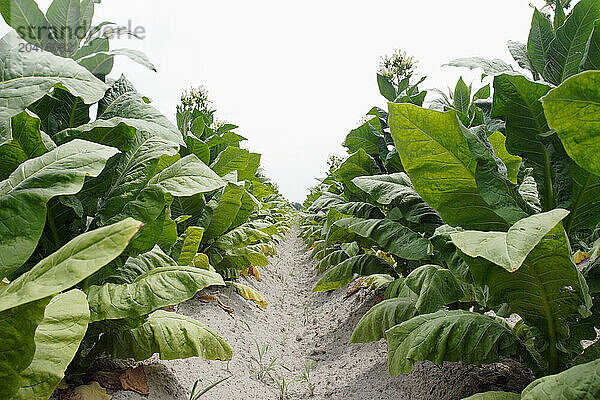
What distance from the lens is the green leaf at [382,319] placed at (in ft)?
7.07

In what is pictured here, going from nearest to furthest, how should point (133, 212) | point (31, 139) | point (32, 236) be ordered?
point (32, 236) → point (31, 139) → point (133, 212)

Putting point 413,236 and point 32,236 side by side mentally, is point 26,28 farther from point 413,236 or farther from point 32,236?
point 413,236

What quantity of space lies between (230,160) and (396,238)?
1919 mm

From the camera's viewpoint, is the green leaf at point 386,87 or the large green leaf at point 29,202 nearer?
the large green leaf at point 29,202

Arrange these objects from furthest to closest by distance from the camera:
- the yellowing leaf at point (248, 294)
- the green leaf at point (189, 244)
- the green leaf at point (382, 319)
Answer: the yellowing leaf at point (248, 294) < the green leaf at point (189, 244) < the green leaf at point (382, 319)

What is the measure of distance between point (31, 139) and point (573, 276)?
1.93 metres

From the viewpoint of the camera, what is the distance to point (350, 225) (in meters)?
2.65

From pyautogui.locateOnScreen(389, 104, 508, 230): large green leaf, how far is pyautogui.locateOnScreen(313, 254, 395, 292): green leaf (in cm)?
160

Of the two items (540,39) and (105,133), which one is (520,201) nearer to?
(540,39)

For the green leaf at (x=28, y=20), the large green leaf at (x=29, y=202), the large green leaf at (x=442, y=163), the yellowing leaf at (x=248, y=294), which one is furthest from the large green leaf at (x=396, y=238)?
the green leaf at (x=28, y=20)

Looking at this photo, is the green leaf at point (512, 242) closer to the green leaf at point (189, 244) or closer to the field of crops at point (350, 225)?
the field of crops at point (350, 225)

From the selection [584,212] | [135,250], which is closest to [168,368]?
[135,250]

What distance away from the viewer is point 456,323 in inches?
62.4

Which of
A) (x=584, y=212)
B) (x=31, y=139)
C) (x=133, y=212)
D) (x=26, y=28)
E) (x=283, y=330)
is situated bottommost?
(x=283, y=330)
